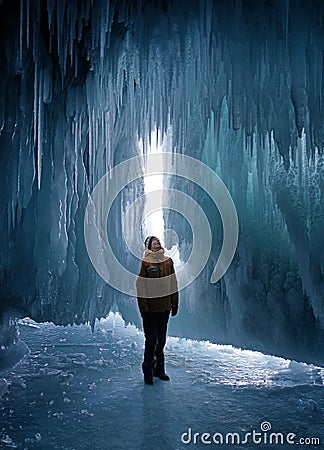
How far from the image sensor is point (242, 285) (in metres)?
8.17

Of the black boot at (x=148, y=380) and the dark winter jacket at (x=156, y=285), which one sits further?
the black boot at (x=148, y=380)

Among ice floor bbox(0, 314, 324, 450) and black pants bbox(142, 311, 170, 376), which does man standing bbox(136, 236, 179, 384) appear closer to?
black pants bbox(142, 311, 170, 376)

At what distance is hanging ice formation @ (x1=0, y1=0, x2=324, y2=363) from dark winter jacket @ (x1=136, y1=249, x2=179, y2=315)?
2.79 m

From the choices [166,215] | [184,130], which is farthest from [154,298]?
[166,215]

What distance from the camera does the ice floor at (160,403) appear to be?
3.21m

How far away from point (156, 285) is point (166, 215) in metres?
5.90

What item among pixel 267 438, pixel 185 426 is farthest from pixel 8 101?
pixel 267 438

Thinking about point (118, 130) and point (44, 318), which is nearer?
point (118, 130)

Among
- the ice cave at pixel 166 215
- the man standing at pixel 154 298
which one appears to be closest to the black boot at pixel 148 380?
the man standing at pixel 154 298

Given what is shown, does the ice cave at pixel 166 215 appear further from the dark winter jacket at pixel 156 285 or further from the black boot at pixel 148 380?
the dark winter jacket at pixel 156 285

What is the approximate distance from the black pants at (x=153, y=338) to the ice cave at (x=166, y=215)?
0.28 m

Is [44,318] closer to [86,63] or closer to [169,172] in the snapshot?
[169,172]

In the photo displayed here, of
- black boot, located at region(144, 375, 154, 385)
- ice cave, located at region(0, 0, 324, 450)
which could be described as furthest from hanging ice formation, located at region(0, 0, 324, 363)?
black boot, located at region(144, 375, 154, 385)

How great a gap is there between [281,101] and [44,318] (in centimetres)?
662
